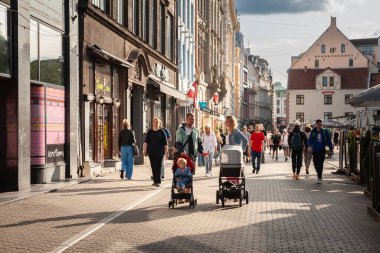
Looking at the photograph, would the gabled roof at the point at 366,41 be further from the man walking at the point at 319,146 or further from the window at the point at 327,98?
the man walking at the point at 319,146

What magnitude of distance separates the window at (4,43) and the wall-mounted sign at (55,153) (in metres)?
2.98

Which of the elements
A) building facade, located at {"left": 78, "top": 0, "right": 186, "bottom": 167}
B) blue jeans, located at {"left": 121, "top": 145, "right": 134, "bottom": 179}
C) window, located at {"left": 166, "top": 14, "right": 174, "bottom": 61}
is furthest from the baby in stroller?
window, located at {"left": 166, "top": 14, "right": 174, "bottom": 61}

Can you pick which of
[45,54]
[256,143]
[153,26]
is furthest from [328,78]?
[45,54]

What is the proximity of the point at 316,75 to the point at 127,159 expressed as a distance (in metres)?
72.7

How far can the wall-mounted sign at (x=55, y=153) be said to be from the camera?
15.8 meters

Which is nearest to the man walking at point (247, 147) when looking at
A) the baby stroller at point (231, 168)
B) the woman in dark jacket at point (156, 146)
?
the woman in dark jacket at point (156, 146)

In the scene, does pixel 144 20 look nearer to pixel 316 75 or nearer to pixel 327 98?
pixel 316 75

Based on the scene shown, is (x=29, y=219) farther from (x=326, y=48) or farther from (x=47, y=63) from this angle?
(x=326, y=48)

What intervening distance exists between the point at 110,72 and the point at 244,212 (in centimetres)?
1158

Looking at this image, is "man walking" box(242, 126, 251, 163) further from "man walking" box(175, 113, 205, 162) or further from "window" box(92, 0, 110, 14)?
"window" box(92, 0, 110, 14)

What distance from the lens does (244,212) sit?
35.1ft

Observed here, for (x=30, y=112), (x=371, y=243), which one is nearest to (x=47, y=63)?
(x=30, y=112)

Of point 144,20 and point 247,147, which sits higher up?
point 144,20

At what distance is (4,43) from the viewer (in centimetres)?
1323
